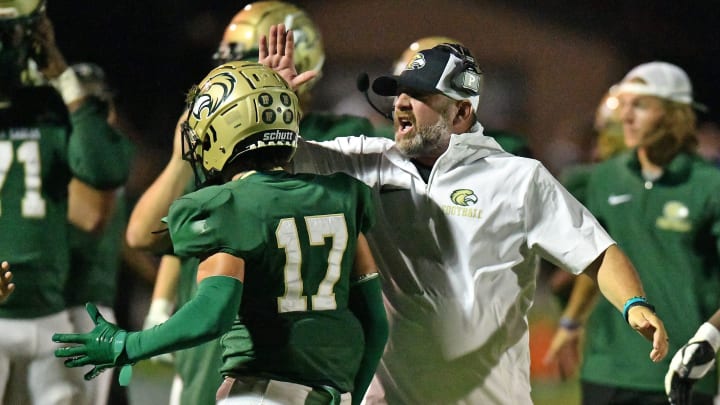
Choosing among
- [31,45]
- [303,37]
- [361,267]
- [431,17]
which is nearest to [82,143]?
[31,45]

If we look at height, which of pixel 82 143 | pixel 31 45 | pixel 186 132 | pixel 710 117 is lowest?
pixel 710 117

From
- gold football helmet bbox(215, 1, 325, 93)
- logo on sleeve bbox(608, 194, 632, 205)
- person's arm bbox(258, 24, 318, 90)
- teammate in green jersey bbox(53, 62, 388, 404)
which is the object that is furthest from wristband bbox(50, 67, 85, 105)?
logo on sleeve bbox(608, 194, 632, 205)

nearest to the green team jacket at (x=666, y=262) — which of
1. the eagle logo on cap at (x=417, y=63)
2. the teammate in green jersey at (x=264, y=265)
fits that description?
the eagle logo on cap at (x=417, y=63)

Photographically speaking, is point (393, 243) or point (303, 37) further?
point (303, 37)

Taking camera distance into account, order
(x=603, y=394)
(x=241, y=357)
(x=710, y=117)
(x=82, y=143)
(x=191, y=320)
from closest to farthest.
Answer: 1. (x=191, y=320)
2. (x=241, y=357)
3. (x=82, y=143)
4. (x=603, y=394)
5. (x=710, y=117)

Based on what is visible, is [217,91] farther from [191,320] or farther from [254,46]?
[254,46]

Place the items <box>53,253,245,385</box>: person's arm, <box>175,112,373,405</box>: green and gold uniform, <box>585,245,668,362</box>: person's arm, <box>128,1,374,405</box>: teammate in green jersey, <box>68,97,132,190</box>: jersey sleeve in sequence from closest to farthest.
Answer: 1. <box>53,253,245,385</box>: person's arm
2. <box>585,245,668,362</box>: person's arm
3. <box>128,1,374,405</box>: teammate in green jersey
4. <box>175,112,373,405</box>: green and gold uniform
5. <box>68,97,132,190</box>: jersey sleeve

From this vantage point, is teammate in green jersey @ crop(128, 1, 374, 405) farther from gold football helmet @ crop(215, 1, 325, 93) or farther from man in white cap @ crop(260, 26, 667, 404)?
man in white cap @ crop(260, 26, 667, 404)

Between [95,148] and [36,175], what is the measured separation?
25cm

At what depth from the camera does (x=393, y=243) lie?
360 centimetres

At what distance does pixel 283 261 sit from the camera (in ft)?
9.70

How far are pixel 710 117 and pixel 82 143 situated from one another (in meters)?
5.81

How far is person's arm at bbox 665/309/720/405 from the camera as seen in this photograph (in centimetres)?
397

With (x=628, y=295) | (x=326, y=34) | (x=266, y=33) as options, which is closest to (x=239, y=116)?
(x=628, y=295)
